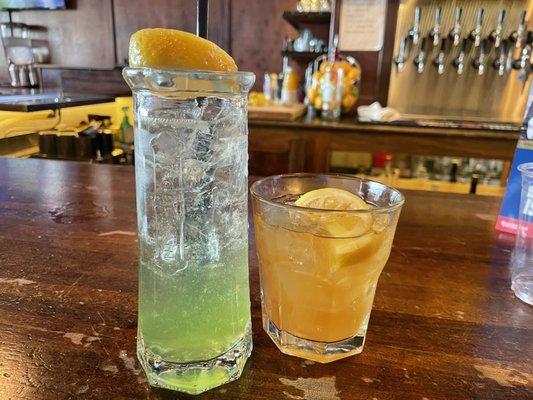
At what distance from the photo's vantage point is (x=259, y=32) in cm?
387

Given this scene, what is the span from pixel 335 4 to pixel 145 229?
2.64m

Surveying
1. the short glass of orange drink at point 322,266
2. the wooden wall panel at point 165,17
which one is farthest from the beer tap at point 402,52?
the short glass of orange drink at point 322,266

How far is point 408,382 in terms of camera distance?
1.26 ft

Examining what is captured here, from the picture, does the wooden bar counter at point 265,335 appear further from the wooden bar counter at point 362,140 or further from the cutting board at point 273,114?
the cutting board at point 273,114

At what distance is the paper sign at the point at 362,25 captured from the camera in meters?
Answer: 2.58

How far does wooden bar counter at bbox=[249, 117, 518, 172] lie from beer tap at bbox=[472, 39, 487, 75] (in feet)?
2.23

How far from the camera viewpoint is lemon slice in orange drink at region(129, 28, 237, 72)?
342mm

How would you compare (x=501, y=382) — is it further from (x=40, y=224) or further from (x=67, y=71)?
(x=67, y=71)

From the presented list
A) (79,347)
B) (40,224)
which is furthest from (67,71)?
(79,347)

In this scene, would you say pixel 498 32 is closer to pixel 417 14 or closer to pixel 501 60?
pixel 501 60

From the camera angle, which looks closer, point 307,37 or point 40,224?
point 40,224

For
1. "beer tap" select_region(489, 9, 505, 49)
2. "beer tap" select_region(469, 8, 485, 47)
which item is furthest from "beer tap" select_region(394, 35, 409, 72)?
"beer tap" select_region(489, 9, 505, 49)

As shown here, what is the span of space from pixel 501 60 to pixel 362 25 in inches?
Result: 32.4

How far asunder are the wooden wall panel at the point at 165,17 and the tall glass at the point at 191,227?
3763 mm
